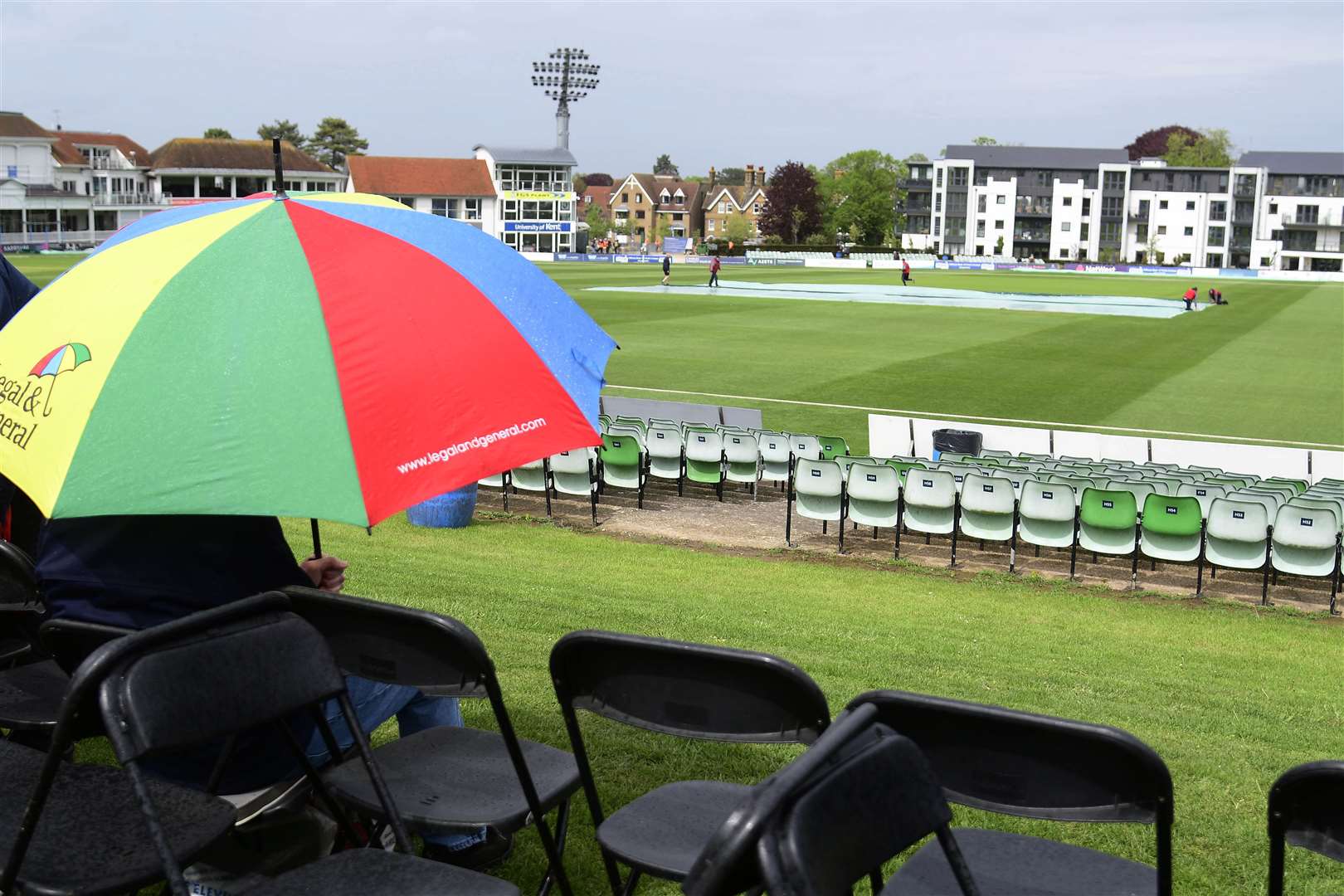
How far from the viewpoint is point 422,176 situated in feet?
357

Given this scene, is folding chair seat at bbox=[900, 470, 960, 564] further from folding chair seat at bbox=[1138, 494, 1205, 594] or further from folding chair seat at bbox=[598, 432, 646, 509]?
folding chair seat at bbox=[598, 432, 646, 509]

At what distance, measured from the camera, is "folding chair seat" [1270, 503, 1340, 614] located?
36.4 feet

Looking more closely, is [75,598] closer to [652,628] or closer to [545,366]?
[545,366]

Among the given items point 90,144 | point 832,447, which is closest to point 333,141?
point 90,144

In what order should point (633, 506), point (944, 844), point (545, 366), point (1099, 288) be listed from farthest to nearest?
point (1099, 288)
point (633, 506)
point (545, 366)
point (944, 844)

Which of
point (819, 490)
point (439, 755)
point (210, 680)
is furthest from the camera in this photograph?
point (819, 490)

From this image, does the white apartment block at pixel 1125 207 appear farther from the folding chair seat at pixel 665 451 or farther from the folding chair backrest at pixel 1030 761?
the folding chair backrest at pixel 1030 761

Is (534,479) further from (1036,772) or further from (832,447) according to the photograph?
(1036,772)

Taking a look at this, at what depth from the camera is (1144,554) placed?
39.1 ft

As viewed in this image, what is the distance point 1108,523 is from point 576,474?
571cm

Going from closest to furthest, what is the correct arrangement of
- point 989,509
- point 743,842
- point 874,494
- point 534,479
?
point 743,842
point 989,509
point 874,494
point 534,479

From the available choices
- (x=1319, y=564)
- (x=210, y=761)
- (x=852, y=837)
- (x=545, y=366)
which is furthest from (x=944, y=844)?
(x=1319, y=564)

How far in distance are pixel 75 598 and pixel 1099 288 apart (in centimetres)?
7086

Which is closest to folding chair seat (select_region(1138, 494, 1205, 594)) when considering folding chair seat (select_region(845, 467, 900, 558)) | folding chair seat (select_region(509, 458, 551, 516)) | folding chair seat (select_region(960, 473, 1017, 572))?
folding chair seat (select_region(960, 473, 1017, 572))
